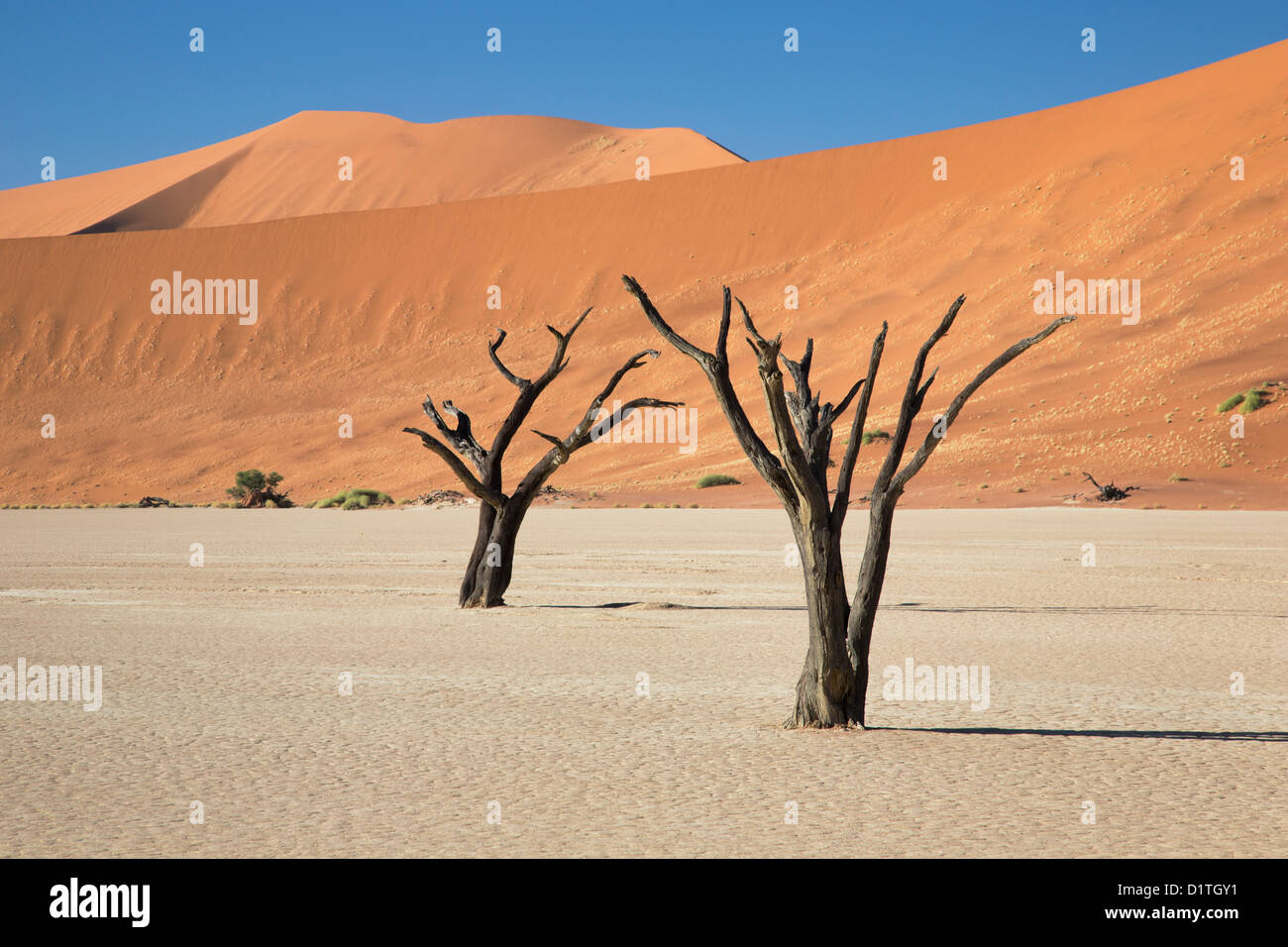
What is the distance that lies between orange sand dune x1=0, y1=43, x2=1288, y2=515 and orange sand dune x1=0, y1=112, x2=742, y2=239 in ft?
91.0

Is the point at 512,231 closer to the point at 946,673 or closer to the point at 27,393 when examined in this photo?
the point at 27,393

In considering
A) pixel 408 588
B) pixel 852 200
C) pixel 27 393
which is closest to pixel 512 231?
pixel 852 200

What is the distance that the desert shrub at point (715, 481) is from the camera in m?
53.8

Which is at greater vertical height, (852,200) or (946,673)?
(852,200)

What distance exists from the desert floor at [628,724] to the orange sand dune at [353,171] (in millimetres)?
104142

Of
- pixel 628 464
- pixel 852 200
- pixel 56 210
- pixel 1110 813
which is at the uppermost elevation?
pixel 56 210

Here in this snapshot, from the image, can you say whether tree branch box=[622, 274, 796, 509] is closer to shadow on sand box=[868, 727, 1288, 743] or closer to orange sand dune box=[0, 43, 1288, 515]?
shadow on sand box=[868, 727, 1288, 743]

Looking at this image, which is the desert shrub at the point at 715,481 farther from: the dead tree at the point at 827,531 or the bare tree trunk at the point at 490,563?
the dead tree at the point at 827,531

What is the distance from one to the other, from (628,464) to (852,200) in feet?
101

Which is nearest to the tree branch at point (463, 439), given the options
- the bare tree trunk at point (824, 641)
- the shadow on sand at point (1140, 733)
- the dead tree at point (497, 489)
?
the dead tree at point (497, 489)

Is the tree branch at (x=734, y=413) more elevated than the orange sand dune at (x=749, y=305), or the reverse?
the orange sand dune at (x=749, y=305)

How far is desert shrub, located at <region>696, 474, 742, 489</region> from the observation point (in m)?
53.8

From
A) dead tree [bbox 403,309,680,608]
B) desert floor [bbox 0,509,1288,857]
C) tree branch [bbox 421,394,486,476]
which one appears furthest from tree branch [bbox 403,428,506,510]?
desert floor [bbox 0,509,1288,857]

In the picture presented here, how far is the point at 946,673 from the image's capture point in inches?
435
